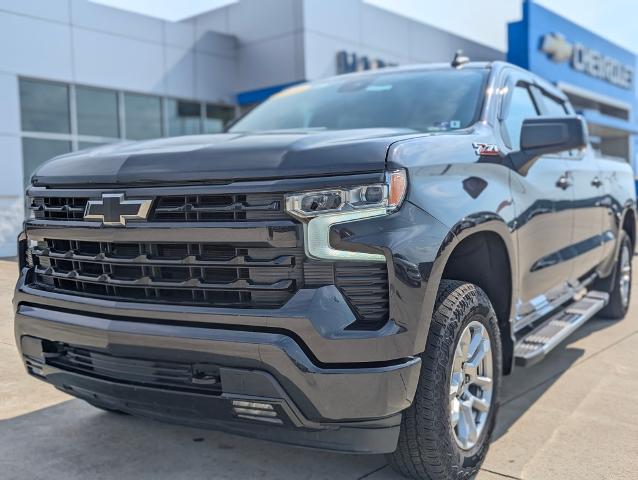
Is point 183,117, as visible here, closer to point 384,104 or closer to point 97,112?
point 97,112

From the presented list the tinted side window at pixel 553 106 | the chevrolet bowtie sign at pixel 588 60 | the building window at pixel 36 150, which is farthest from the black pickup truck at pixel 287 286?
the chevrolet bowtie sign at pixel 588 60

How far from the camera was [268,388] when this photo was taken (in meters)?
2.29

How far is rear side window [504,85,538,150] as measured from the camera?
3.66m

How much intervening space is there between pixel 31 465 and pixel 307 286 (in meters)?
1.70

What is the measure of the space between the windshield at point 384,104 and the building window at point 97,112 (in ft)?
37.4

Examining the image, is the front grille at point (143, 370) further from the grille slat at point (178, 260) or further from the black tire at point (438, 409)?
the black tire at point (438, 409)

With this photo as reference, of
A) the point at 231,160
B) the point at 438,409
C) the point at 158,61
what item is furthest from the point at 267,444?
the point at 158,61

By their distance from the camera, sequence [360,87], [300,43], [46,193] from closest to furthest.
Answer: [46,193] → [360,87] → [300,43]

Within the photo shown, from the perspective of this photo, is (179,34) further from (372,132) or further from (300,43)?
(372,132)

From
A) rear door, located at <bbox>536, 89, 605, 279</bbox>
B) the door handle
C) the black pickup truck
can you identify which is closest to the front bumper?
the black pickup truck

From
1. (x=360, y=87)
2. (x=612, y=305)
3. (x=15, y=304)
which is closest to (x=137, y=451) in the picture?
(x=15, y=304)

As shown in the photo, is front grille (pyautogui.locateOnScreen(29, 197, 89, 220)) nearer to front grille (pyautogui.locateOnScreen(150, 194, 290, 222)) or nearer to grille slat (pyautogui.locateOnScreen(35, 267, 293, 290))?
grille slat (pyautogui.locateOnScreen(35, 267, 293, 290))

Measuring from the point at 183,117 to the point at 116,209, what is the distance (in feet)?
48.2

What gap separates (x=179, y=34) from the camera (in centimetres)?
1641
